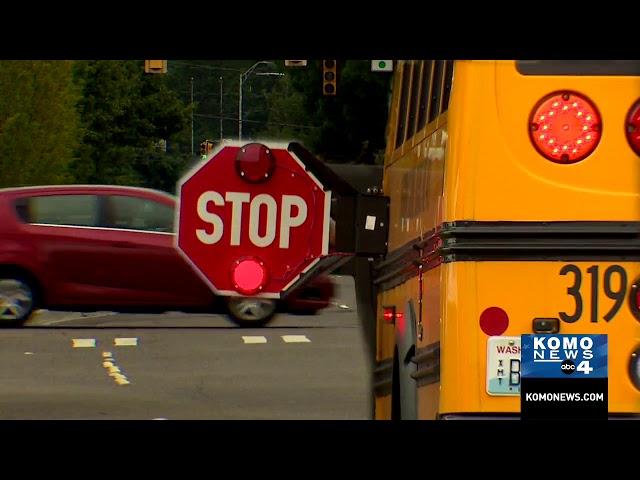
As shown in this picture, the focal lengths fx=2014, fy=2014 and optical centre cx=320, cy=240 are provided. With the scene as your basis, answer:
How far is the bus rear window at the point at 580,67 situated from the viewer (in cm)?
656

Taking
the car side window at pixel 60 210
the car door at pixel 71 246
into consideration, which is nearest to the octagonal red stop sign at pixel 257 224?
the car door at pixel 71 246

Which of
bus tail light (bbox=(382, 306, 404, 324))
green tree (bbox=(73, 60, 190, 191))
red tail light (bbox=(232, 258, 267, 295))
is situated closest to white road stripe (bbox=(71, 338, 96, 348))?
green tree (bbox=(73, 60, 190, 191))

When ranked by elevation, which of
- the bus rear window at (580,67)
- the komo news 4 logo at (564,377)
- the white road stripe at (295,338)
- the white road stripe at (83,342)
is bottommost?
the komo news 4 logo at (564,377)

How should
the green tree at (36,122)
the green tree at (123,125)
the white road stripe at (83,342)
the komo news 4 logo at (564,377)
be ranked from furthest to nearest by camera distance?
the green tree at (36,122) < the green tree at (123,125) < the white road stripe at (83,342) < the komo news 4 logo at (564,377)

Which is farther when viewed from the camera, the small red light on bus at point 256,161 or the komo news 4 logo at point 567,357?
the small red light on bus at point 256,161

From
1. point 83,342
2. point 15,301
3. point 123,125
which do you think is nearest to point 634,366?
point 15,301

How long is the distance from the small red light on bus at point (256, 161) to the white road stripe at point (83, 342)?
19155 mm

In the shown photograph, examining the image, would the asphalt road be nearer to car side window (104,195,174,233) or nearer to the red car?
the red car

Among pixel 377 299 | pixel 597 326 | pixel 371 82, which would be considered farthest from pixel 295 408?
pixel 371 82

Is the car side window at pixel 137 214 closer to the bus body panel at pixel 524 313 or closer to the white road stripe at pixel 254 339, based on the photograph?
the white road stripe at pixel 254 339

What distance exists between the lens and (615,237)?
6.52 m

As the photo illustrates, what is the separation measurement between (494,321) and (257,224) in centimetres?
120
